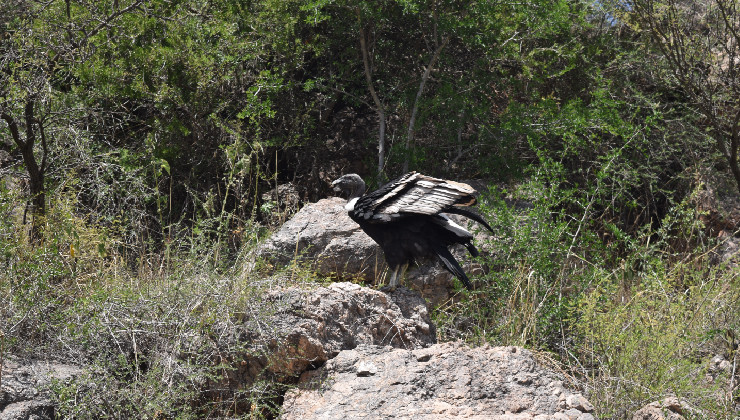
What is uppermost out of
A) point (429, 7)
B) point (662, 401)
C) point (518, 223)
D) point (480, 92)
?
point (429, 7)

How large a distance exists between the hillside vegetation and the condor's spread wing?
632mm

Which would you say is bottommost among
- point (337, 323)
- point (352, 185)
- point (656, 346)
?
point (656, 346)

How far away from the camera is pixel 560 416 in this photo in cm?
370

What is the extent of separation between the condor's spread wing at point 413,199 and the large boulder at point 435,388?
119cm

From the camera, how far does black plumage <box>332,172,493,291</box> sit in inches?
212

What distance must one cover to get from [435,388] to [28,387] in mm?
2182

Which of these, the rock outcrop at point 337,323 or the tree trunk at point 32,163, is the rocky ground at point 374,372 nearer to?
the rock outcrop at point 337,323

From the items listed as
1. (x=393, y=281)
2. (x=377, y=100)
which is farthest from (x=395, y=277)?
(x=377, y=100)

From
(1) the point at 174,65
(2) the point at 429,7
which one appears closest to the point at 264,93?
(1) the point at 174,65

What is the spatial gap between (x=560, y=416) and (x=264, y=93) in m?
4.94

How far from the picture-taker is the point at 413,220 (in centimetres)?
549

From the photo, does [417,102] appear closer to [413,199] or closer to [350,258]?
[350,258]

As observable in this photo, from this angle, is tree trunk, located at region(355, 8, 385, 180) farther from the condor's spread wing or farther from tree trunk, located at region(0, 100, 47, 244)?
tree trunk, located at region(0, 100, 47, 244)

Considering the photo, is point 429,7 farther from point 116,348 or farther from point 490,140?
point 116,348
